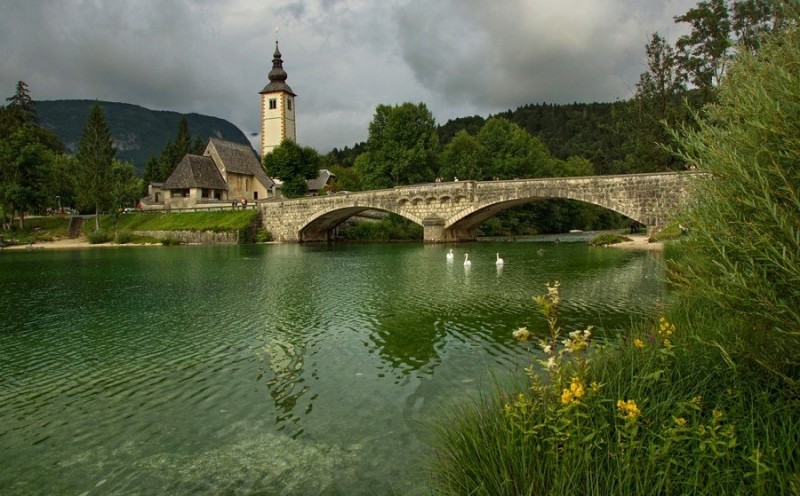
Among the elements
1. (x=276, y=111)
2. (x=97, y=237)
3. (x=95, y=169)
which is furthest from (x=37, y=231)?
(x=276, y=111)

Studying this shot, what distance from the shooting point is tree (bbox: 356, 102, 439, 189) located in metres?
71.4

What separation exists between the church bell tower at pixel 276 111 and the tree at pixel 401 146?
2359cm

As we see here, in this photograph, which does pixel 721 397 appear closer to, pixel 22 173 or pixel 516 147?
pixel 516 147

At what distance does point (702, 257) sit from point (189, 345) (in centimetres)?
1142

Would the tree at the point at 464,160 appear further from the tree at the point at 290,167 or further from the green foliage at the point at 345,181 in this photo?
the green foliage at the point at 345,181

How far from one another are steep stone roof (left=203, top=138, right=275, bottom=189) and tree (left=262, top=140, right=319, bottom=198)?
5069mm

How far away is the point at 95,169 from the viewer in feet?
245

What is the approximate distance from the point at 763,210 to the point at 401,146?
6861 cm

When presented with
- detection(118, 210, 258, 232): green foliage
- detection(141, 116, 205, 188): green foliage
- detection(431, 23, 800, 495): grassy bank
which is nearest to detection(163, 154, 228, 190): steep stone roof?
detection(118, 210, 258, 232): green foliage

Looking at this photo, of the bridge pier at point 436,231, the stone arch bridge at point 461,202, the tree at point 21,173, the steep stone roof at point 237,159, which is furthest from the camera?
the steep stone roof at point 237,159

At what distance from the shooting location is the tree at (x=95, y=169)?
2798 inches

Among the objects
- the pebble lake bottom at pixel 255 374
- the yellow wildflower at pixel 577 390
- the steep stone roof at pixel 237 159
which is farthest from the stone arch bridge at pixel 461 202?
the yellow wildflower at pixel 577 390

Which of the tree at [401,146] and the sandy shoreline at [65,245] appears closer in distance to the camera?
the sandy shoreline at [65,245]

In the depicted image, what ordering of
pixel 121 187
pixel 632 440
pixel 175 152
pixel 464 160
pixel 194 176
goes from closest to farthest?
1. pixel 632 440
2. pixel 464 160
3. pixel 121 187
4. pixel 194 176
5. pixel 175 152
